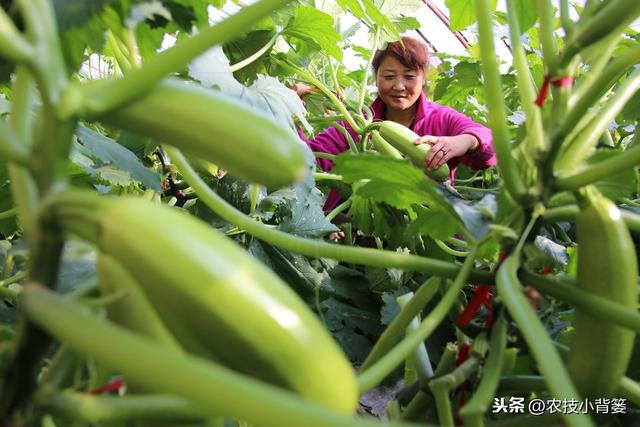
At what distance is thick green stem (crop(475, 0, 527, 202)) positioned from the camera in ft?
2.38

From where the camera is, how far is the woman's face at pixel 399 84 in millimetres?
2691

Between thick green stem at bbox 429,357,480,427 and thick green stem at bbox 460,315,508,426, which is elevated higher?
thick green stem at bbox 460,315,508,426

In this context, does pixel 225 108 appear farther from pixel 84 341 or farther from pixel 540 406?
pixel 540 406

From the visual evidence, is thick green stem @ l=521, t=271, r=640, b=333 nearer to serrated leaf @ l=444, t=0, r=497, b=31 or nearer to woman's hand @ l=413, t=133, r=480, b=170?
serrated leaf @ l=444, t=0, r=497, b=31

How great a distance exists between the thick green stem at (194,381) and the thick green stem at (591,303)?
1.24ft

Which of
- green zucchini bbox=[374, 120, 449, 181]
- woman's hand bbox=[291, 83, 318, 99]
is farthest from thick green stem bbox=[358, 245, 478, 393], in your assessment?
woman's hand bbox=[291, 83, 318, 99]

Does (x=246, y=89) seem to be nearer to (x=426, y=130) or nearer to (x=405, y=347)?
(x=405, y=347)

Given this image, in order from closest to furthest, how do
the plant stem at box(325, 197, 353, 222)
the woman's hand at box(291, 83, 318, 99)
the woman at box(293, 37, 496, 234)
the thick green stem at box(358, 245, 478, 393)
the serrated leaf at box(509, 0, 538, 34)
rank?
the thick green stem at box(358, 245, 478, 393), the serrated leaf at box(509, 0, 538, 34), the plant stem at box(325, 197, 353, 222), the woman at box(293, 37, 496, 234), the woman's hand at box(291, 83, 318, 99)

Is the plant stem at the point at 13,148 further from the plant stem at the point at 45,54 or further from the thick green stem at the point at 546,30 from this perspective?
the thick green stem at the point at 546,30

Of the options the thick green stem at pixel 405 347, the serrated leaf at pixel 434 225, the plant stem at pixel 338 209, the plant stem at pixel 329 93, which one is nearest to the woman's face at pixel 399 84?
the plant stem at pixel 329 93

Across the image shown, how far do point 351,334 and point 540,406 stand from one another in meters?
0.76

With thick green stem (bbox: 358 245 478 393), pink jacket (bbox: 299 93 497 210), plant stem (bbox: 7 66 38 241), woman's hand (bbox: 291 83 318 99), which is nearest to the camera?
plant stem (bbox: 7 66 38 241)

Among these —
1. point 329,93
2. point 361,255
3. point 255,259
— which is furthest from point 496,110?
point 329,93

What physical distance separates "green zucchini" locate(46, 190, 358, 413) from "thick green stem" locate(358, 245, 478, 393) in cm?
17
